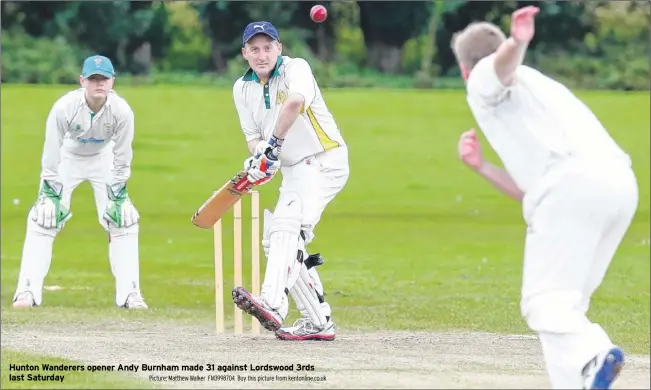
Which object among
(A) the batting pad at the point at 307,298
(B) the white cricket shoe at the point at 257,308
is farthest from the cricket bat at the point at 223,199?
(B) the white cricket shoe at the point at 257,308

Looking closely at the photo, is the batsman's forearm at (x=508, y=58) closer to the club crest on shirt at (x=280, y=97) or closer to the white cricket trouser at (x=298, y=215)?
the white cricket trouser at (x=298, y=215)

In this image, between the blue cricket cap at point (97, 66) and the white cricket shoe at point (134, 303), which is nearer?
the blue cricket cap at point (97, 66)

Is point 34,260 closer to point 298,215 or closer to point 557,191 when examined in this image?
point 298,215

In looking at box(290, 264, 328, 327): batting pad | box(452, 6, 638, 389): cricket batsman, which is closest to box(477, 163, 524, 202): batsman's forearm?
box(452, 6, 638, 389): cricket batsman

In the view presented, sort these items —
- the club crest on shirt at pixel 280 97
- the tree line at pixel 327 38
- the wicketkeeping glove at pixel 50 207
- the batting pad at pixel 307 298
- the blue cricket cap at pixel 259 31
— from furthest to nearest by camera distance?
the tree line at pixel 327 38 < the wicketkeeping glove at pixel 50 207 < the batting pad at pixel 307 298 < the club crest on shirt at pixel 280 97 < the blue cricket cap at pixel 259 31

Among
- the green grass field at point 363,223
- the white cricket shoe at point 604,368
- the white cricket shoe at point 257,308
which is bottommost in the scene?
the green grass field at point 363,223

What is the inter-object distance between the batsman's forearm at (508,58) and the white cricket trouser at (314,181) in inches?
90.8

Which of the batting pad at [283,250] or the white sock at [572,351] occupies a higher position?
the white sock at [572,351]

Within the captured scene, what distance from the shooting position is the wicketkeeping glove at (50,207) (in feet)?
33.2

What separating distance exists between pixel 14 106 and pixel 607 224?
2596cm

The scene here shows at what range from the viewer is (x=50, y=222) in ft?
33.4

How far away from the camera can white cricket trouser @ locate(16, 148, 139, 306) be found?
33.4 ft

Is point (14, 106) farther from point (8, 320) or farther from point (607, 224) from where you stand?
point (607, 224)

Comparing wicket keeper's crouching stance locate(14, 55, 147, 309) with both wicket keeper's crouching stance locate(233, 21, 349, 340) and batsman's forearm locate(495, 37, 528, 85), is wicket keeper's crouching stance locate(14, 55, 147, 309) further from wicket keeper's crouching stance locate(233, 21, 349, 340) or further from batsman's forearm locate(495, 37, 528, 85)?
batsman's forearm locate(495, 37, 528, 85)
